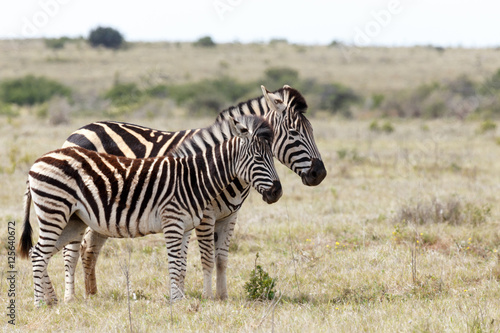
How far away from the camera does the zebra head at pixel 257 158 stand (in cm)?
612

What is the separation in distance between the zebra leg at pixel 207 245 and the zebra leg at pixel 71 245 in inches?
52.3

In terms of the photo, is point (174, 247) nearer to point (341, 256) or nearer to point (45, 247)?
point (45, 247)

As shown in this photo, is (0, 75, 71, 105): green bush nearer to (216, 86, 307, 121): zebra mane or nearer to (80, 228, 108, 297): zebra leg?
(80, 228, 108, 297): zebra leg

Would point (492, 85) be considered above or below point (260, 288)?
above

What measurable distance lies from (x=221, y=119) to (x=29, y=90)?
120 feet

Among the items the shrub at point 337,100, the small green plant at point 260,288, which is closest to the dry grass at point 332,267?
the small green plant at point 260,288

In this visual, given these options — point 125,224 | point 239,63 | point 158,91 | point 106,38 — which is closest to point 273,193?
point 125,224

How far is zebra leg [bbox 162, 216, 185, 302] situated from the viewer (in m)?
6.22

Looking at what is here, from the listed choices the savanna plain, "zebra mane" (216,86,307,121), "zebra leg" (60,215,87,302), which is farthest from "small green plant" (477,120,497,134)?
"zebra leg" (60,215,87,302)

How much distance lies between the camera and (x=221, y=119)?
7059 mm

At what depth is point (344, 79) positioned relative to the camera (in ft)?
170

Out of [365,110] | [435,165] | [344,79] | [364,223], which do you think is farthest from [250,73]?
[364,223]

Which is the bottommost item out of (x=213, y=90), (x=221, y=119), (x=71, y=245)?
(x=71, y=245)

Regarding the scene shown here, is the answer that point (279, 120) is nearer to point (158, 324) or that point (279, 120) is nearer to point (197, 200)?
point (197, 200)
